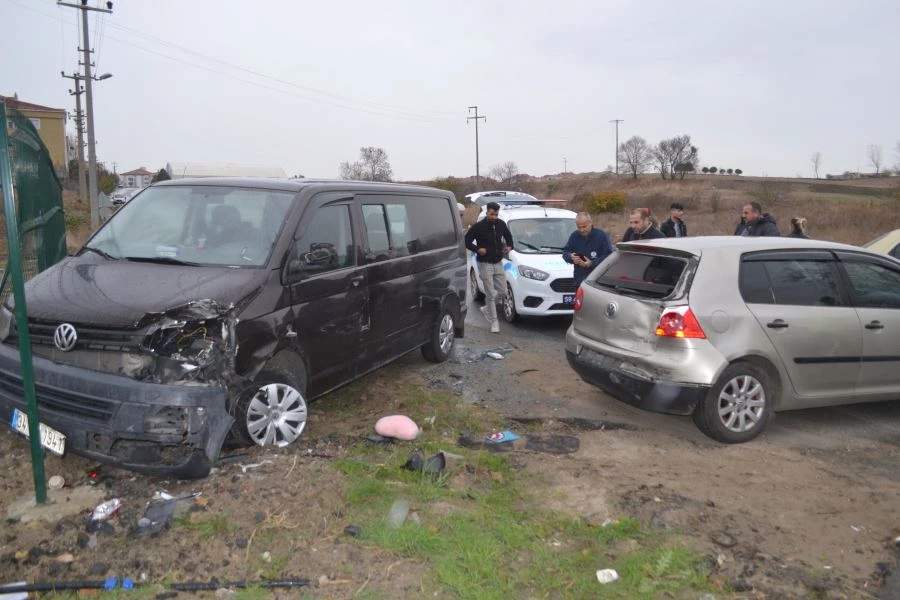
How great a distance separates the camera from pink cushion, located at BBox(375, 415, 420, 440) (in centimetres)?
509

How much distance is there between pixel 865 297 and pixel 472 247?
5.16 meters

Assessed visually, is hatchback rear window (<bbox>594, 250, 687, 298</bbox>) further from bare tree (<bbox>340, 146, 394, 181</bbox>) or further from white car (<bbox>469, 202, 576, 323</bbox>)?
bare tree (<bbox>340, 146, 394, 181</bbox>)

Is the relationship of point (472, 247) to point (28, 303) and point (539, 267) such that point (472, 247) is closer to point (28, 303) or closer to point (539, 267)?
point (539, 267)

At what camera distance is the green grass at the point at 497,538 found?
325 cm

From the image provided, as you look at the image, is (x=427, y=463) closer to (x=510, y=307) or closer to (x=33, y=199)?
(x=33, y=199)

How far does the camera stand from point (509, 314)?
1055cm

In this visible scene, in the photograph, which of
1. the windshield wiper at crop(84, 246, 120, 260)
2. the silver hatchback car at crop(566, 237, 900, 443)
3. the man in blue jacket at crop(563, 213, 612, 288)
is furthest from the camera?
the man in blue jacket at crop(563, 213, 612, 288)

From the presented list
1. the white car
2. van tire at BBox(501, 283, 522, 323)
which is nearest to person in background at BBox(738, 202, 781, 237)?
the white car

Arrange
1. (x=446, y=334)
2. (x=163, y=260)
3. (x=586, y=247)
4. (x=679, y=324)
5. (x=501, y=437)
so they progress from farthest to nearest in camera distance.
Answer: (x=586, y=247), (x=446, y=334), (x=501, y=437), (x=679, y=324), (x=163, y=260)

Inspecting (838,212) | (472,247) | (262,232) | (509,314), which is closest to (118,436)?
(262,232)

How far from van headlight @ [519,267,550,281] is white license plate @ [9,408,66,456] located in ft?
23.2

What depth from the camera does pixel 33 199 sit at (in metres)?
6.67

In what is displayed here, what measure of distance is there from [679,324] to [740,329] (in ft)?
1.69

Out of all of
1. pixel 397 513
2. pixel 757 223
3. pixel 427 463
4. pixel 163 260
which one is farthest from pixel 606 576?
pixel 757 223
